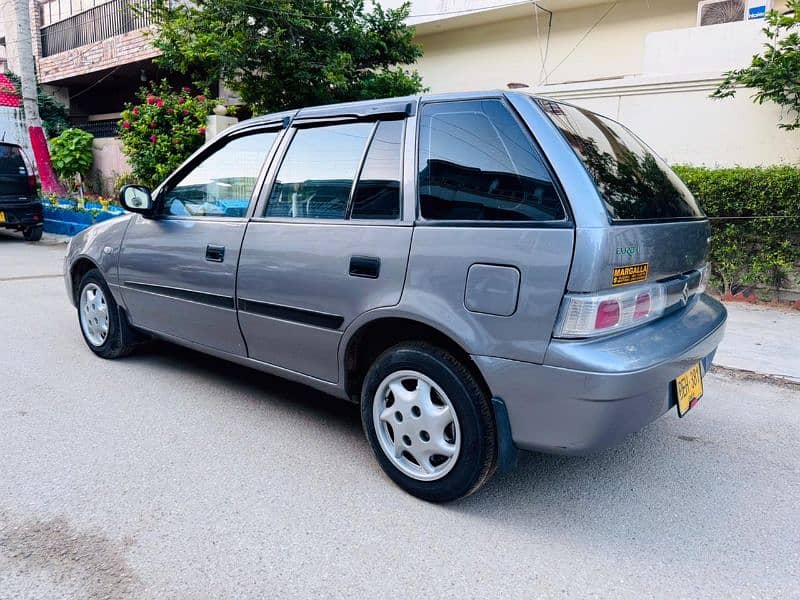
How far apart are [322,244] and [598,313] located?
140cm

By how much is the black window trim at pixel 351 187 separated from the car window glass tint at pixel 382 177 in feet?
0.06

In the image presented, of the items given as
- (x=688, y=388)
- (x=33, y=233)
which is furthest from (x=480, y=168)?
(x=33, y=233)

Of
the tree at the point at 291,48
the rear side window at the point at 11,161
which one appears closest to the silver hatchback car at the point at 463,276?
the tree at the point at 291,48

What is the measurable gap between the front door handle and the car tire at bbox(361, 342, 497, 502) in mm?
1242

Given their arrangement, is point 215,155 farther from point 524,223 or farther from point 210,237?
point 524,223

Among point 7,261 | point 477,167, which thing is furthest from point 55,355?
point 7,261

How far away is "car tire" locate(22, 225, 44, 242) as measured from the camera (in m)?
12.4

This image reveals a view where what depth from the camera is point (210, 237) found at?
3623 mm

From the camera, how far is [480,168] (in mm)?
2598

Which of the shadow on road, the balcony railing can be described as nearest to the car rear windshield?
the shadow on road

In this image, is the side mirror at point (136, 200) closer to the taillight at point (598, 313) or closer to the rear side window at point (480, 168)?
the rear side window at point (480, 168)

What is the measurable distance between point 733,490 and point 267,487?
2.23 meters

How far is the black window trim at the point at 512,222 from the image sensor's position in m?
2.32

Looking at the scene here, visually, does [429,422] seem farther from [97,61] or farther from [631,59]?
[97,61]
